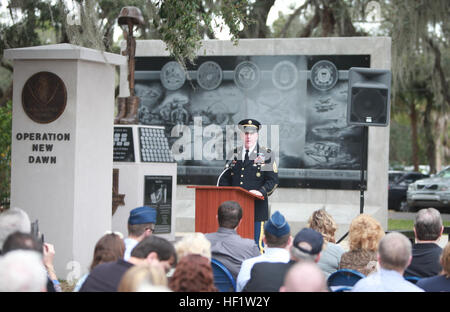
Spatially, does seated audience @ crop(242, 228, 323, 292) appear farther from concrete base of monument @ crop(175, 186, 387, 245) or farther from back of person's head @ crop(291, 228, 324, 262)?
concrete base of monument @ crop(175, 186, 387, 245)

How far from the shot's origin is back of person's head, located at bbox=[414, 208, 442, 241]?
4984 mm

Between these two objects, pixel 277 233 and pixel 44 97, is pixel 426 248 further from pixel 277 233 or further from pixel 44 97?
pixel 44 97

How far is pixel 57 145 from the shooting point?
291 inches

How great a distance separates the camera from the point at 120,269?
3.82 meters

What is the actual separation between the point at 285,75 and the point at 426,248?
8853mm

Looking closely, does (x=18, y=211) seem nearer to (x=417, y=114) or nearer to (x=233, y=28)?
(x=233, y=28)

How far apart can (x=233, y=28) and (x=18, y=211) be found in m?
4.64

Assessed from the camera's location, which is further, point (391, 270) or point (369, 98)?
point (369, 98)

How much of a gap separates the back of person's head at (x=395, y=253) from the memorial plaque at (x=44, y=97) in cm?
440

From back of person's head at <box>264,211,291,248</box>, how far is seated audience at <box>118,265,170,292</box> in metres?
1.76

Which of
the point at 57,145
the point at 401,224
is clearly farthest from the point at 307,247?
the point at 401,224

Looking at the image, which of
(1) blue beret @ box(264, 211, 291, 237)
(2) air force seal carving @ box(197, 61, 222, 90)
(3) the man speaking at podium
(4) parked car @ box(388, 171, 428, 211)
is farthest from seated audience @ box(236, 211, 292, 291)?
(4) parked car @ box(388, 171, 428, 211)

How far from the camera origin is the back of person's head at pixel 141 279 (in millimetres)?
2986

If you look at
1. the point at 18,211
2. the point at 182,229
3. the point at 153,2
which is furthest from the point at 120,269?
the point at 182,229
